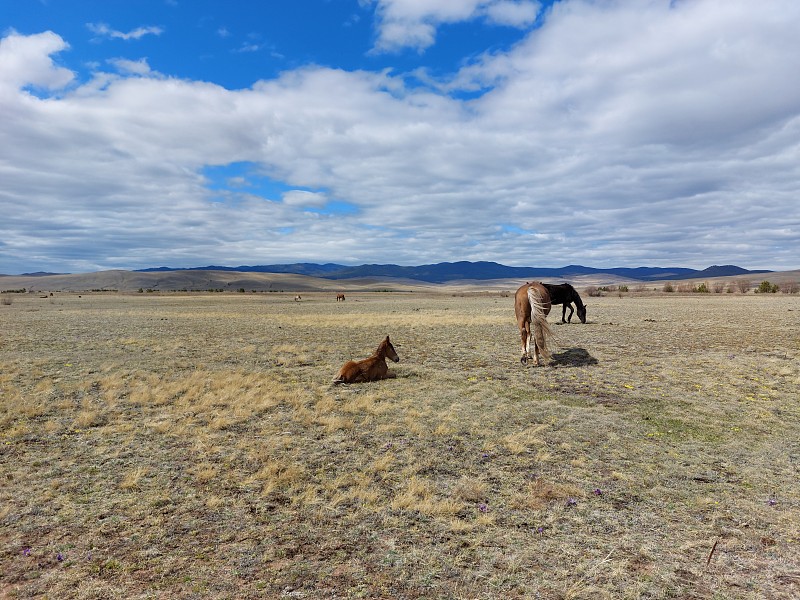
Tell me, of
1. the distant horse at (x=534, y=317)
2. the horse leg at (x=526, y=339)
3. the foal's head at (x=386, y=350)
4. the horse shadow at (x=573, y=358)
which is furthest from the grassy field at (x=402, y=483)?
the horse leg at (x=526, y=339)

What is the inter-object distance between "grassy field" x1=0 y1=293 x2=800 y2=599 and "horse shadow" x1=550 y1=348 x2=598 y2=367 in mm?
972

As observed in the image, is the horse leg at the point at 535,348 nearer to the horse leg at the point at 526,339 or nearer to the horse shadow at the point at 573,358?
the horse leg at the point at 526,339

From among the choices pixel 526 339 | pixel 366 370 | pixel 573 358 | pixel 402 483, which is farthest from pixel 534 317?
pixel 402 483

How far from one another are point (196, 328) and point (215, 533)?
25325 mm

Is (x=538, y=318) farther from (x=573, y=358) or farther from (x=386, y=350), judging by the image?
(x=386, y=350)

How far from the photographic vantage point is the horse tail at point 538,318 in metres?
15.6

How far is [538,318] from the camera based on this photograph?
619 inches

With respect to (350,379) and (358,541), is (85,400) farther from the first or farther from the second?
(358,541)

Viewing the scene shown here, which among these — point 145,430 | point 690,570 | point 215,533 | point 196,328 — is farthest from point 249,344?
point 690,570

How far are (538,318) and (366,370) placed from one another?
650 cm

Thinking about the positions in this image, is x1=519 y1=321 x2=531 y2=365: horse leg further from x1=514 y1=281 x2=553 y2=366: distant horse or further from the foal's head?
the foal's head

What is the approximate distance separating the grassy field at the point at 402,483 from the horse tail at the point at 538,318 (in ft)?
4.61

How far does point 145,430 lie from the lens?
9.20 metres

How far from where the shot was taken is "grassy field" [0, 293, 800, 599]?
461 centimetres
